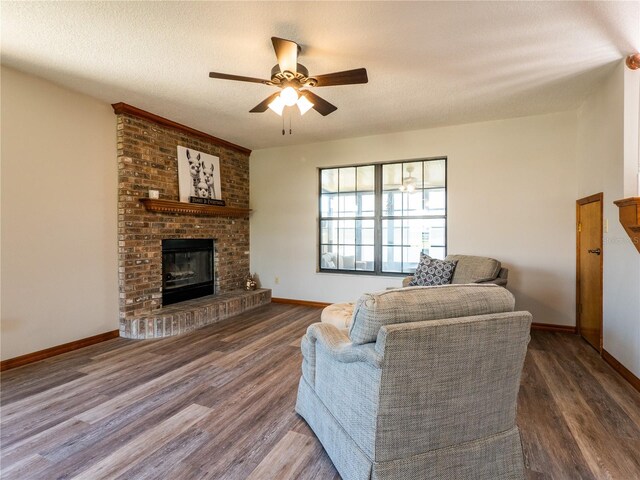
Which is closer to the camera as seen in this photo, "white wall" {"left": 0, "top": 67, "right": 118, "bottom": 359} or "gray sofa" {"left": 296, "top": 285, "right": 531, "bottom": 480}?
"gray sofa" {"left": 296, "top": 285, "right": 531, "bottom": 480}

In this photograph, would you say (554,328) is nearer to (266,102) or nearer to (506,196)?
(506,196)

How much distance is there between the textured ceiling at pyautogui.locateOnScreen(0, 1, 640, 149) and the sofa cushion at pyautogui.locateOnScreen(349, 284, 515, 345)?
1854 millimetres

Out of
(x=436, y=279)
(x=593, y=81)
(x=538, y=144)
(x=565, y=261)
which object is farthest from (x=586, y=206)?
(x=436, y=279)

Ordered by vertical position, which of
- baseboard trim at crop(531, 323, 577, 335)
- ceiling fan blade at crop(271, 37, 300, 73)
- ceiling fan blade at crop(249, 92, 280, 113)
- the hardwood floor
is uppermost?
ceiling fan blade at crop(271, 37, 300, 73)

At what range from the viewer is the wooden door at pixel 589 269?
3.22 meters

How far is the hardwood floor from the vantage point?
1671 mm

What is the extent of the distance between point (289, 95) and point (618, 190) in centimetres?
286

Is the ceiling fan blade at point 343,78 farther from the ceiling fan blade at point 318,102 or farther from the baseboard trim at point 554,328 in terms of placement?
the baseboard trim at point 554,328

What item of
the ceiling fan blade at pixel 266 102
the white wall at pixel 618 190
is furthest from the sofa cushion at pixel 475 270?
the ceiling fan blade at pixel 266 102

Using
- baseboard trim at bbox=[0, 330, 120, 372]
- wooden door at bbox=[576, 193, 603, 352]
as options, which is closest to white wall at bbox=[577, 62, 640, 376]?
wooden door at bbox=[576, 193, 603, 352]

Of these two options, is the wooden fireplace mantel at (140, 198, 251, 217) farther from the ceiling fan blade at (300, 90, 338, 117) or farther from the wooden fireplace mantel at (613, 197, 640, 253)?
the wooden fireplace mantel at (613, 197, 640, 253)

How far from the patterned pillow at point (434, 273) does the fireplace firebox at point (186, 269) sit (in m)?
3.04

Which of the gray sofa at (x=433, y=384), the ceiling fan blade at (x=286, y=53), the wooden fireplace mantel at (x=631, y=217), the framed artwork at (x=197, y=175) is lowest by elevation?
the gray sofa at (x=433, y=384)

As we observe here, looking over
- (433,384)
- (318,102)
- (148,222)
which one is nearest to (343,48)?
(318,102)
